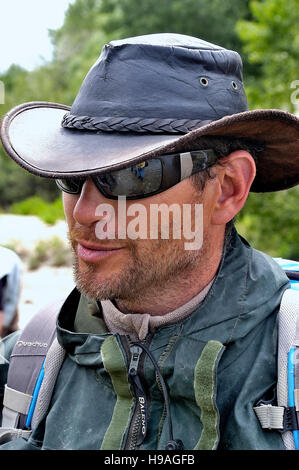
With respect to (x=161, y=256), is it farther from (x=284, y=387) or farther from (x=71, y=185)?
(x=284, y=387)

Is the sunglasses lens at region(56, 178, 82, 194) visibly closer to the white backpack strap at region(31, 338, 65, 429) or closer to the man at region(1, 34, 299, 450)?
the man at region(1, 34, 299, 450)

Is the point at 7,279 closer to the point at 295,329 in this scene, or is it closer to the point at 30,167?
the point at 30,167

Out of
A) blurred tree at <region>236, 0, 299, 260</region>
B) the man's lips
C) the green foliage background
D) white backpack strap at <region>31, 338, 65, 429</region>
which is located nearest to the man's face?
the man's lips

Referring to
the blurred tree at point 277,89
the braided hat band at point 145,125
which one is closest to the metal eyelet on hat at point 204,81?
the braided hat band at point 145,125

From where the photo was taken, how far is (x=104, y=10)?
29656 millimetres

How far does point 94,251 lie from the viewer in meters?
1.85

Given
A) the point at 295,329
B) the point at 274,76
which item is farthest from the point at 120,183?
the point at 274,76

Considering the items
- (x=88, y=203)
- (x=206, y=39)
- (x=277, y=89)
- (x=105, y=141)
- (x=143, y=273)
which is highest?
(x=206, y=39)

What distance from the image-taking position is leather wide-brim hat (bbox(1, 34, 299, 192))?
1682mm

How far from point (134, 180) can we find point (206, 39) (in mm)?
23558

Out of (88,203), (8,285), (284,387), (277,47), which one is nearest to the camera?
(284,387)

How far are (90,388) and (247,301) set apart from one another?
1.69ft

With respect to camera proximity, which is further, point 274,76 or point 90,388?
point 274,76

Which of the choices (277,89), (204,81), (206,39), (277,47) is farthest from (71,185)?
(206,39)
